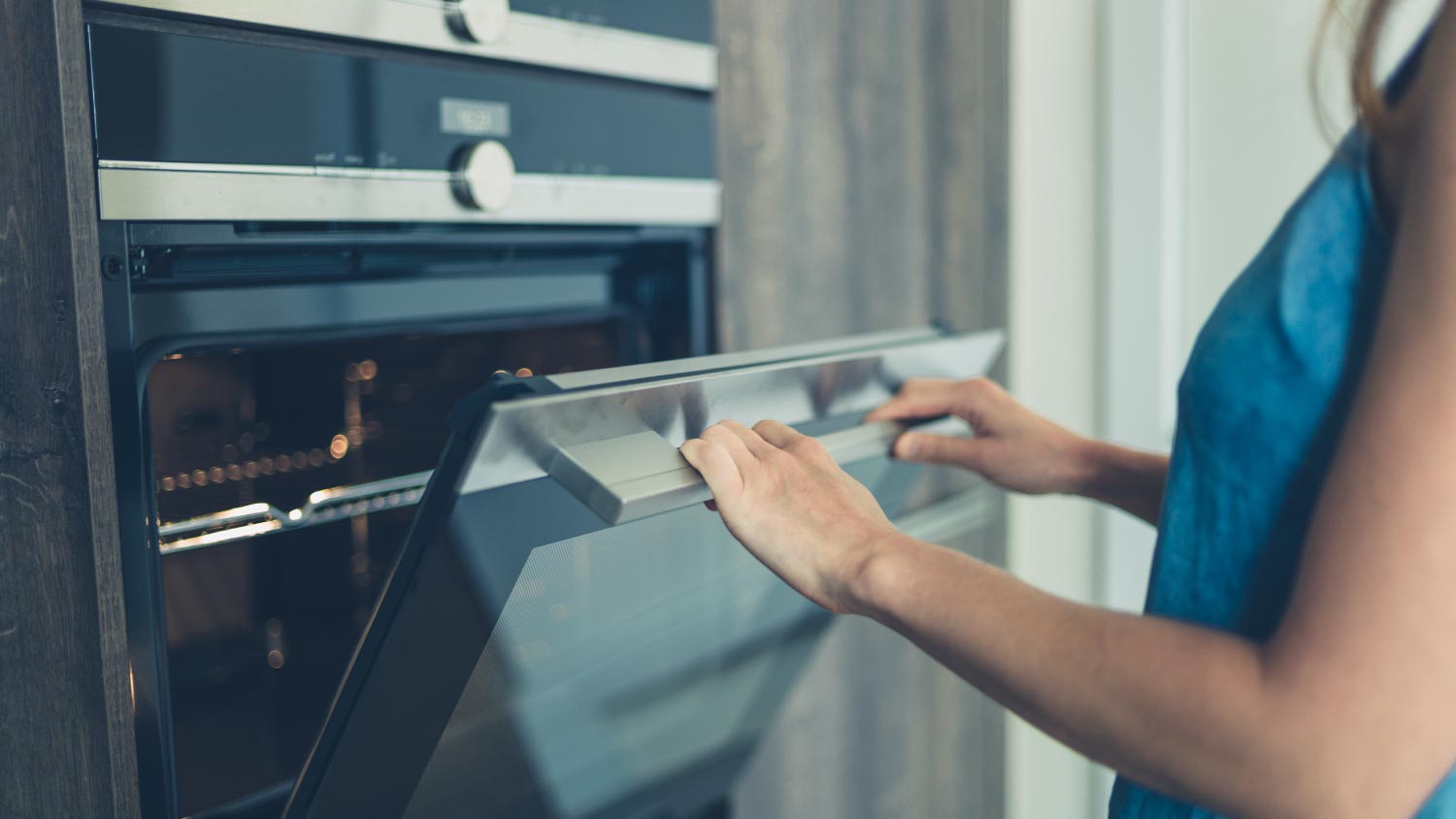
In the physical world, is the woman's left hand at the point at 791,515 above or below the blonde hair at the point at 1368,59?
below

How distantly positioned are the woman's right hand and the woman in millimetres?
254

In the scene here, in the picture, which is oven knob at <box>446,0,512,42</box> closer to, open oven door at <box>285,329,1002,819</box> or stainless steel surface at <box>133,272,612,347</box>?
stainless steel surface at <box>133,272,612,347</box>

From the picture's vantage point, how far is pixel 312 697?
968 mm

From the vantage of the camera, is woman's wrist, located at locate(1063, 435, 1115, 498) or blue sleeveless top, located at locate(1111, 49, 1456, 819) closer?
blue sleeveless top, located at locate(1111, 49, 1456, 819)

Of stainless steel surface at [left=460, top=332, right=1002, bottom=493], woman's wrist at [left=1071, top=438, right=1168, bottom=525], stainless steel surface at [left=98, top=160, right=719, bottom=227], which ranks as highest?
stainless steel surface at [left=98, top=160, right=719, bottom=227]

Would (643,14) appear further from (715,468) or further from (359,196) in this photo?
(715,468)

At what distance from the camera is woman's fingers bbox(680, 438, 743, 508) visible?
0.61m

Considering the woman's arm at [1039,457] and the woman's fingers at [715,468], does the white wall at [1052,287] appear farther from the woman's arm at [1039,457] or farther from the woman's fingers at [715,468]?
the woman's fingers at [715,468]

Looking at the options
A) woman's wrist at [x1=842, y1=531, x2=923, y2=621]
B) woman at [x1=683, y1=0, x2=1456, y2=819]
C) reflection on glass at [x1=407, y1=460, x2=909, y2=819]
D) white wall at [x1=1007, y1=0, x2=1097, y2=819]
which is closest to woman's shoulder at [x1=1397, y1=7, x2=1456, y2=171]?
woman at [x1=683, y1=0, x2=1456, y2=819]

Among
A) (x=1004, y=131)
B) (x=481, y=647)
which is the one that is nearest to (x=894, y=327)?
(x=1004, y=131)

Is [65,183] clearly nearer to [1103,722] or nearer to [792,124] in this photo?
[1103,722]

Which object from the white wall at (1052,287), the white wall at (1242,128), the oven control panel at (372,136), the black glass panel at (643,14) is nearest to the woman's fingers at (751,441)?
the oven control panel at (372,136)

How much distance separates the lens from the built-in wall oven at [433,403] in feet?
2.10

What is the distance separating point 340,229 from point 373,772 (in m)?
0.38
